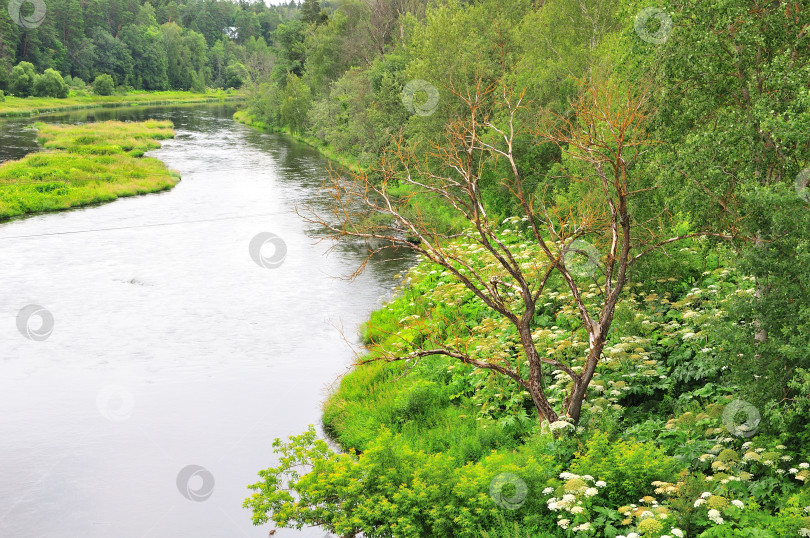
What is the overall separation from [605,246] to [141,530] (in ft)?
40.7

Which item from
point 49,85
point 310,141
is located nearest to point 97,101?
point 49,85

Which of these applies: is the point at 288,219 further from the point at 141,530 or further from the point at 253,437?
the point at 141,530
